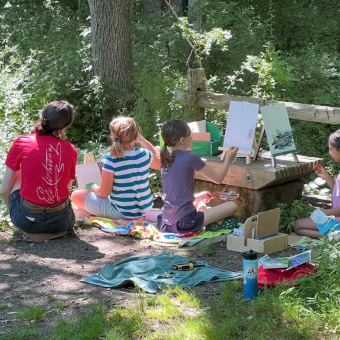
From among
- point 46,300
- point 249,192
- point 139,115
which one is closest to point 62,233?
point 46,300

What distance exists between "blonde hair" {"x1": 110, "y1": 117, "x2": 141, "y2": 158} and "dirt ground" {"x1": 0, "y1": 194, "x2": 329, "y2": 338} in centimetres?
86

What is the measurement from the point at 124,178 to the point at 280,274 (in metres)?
2.32

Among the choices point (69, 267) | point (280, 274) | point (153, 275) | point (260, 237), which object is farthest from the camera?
point (260, 237)

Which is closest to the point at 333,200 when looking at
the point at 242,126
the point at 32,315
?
the point at 242,126

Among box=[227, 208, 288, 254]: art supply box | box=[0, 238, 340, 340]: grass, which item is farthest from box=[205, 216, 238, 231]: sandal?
box=[0, 238, 340, 340]: grass

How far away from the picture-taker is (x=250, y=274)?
402 centimetres

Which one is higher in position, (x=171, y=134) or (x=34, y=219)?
(x=171, y=134)

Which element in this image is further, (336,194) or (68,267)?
(336,194)

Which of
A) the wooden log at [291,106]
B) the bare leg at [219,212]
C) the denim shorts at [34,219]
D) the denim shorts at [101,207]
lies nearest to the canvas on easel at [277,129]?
the wooden log at [291,106]

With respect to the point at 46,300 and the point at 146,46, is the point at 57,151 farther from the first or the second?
the point at 146,46

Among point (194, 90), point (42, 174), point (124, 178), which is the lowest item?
point (124, 178)

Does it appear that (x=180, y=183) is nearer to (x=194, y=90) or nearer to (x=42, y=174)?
(x=42, y=174)

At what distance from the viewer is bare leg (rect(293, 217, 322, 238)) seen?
5.84 meters

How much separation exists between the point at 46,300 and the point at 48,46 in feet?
21.6
